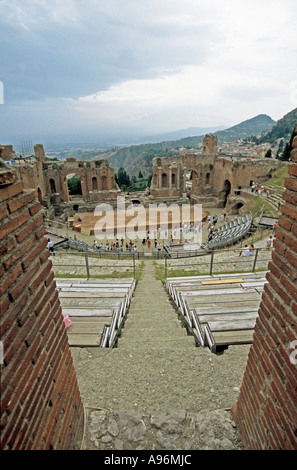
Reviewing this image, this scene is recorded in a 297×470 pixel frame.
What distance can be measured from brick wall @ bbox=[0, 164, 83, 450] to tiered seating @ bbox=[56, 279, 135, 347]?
2.17 m

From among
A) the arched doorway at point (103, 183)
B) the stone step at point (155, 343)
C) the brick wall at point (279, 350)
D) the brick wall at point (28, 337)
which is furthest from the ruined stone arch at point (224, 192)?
the brick wall at point (28, 337)

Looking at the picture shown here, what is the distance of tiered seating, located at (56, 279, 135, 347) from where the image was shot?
15.6 feet

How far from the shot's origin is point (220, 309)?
527 centimetres

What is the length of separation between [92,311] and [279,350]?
415 cm

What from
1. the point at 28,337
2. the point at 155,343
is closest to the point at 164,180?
the point at 155,343

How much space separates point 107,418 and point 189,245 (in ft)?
52.9

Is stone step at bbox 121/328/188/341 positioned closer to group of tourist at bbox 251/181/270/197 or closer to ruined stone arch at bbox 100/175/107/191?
group of tourist at bbox 251/181/270/197

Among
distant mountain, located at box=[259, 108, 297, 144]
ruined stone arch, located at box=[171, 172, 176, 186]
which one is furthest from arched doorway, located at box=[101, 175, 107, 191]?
distant mountain, located at box=[259, 108, 297, 144]

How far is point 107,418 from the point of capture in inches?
122

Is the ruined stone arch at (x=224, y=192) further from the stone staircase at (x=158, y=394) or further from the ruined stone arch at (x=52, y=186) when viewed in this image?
the stone staircase at (x=158, y=394)
